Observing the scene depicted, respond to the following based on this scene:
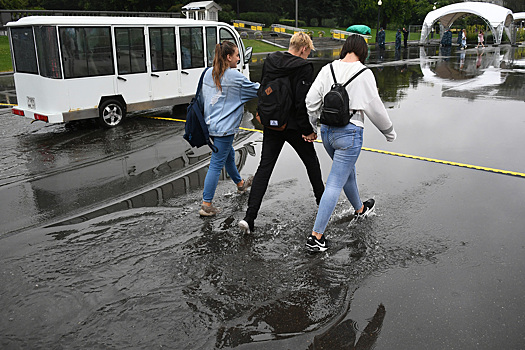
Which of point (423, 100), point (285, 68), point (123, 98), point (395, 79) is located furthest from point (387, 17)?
point (285, 68)

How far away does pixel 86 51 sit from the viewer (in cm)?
962

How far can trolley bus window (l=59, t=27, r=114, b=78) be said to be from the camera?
9.34 m

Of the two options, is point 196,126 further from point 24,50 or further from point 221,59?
point 24,50

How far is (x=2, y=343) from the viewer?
332cm

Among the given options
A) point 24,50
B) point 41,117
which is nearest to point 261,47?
point 24,50

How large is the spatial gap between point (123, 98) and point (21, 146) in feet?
7.79

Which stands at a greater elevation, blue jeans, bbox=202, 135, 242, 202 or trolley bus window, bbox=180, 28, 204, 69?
trolley bus window, bbox=180, 28, 204, 69

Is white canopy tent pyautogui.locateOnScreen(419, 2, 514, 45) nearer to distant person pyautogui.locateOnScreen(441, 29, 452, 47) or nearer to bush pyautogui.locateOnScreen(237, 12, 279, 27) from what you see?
distant person pyautogui.locateOnScreen(441, 29, 452, 47)

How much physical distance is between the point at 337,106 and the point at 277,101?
61 centimetres

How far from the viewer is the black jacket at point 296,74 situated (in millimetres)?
4566

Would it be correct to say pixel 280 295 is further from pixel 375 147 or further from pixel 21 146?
pixel 21 146

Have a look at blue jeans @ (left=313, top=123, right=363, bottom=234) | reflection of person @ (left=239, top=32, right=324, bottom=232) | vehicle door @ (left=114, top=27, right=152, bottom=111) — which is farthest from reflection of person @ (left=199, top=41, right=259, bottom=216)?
vehicle door @ (left=114, top=27, right=152, bottom=111)

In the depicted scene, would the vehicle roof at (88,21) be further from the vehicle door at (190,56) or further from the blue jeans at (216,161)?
the blue jeans at (216,161)

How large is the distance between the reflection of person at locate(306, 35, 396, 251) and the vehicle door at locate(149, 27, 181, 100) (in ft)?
23.1
